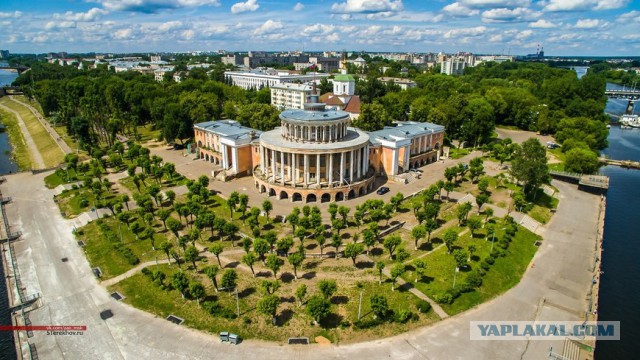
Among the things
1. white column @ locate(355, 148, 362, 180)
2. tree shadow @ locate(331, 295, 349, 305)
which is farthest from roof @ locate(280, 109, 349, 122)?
tree shadow @ locate(331, 295, 349, 305)

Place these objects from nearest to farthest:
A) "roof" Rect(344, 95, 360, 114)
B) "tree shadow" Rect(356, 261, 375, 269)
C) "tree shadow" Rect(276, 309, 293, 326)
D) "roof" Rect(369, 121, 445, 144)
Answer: "tree shadow" Rect(276, 309, 293, 326)
"tree shadow" Rect(356, 261, 375, 269)
"roof" Rect(369, 121, 445, 144)
"roof" Rect(344, 95, 360, 114)

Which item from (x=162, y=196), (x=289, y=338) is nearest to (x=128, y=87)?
(x=162, y=196)

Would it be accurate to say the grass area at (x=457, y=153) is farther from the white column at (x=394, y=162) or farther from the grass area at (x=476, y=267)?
the grass area at (x=476, y=267)

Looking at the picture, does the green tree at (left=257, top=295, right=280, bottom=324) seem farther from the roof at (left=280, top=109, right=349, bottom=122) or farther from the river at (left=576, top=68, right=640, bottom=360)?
the roof at (left=280, top=109, right=349, bottom=122)

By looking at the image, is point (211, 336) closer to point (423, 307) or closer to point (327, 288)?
point (327, 288)

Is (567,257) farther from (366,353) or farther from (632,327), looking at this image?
(366,353)

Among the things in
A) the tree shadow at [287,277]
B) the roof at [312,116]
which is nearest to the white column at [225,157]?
the roof at [312,116]
